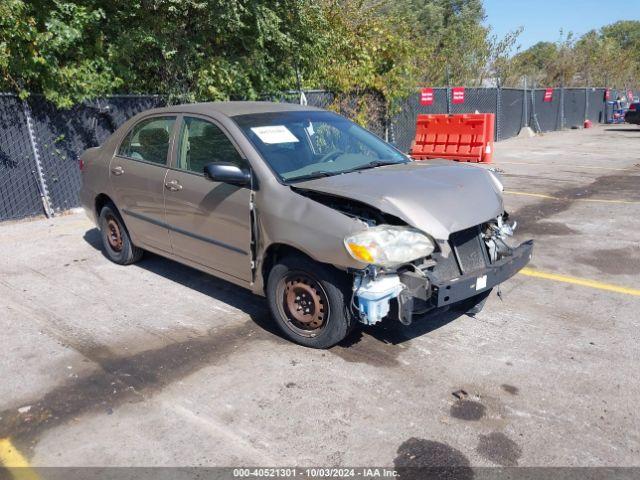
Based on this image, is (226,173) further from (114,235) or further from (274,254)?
(114,235)

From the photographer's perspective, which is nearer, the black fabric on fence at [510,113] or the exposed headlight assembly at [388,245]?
the exposed headlight assembly at [388,245]

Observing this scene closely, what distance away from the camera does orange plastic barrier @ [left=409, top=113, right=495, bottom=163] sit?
41.6ft

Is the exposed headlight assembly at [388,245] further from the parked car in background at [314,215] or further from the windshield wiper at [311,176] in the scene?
the windshield wiper at [311,176]

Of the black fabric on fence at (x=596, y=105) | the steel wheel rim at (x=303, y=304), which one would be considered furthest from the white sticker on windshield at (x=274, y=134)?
the black fabric on fence at (x=596, y=105)

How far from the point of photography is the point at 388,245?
3.62 meters

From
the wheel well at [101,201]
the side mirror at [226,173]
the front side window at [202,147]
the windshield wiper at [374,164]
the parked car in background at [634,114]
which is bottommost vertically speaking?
the parked car in background at [634,114]

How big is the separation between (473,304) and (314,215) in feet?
5.25

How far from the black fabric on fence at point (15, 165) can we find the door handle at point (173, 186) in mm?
4615

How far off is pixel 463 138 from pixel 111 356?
1048 centimetres

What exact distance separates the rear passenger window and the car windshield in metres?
0.92

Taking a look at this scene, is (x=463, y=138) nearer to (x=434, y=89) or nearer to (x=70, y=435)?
(x=434, y=89)

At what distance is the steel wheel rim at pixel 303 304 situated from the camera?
4020 millimetres

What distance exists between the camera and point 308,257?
4.02m

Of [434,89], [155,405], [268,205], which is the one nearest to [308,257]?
[268,205]
